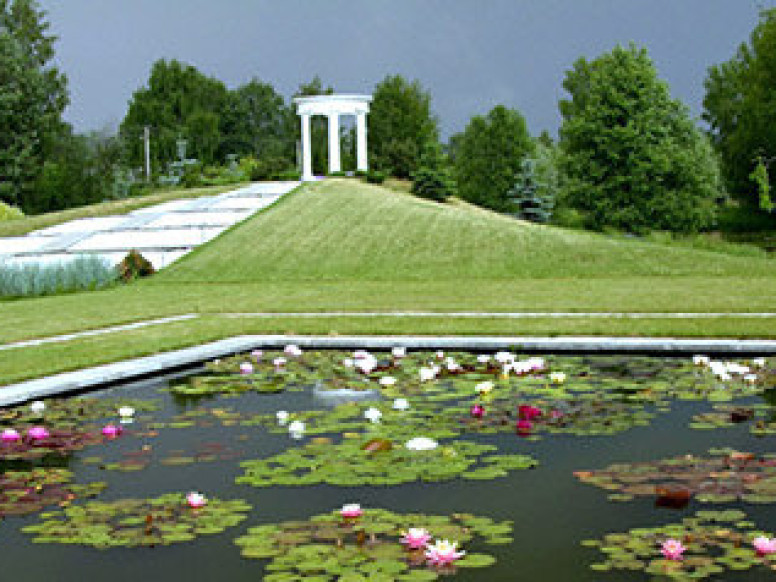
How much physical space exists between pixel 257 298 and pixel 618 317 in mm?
7379

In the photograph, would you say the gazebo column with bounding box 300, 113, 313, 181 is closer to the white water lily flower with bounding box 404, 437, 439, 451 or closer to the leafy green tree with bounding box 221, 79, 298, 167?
the leafy green tree with bounding box 221, 79, 298, 167

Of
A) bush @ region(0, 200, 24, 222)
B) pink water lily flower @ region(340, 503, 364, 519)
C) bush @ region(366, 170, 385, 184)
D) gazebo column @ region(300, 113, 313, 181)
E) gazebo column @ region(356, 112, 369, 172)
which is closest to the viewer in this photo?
pink water lily flower @ region(340, 503, 364, 519)

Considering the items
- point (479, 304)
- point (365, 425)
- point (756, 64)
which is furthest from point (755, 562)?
point (756, 64)

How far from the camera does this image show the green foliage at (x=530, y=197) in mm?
47344

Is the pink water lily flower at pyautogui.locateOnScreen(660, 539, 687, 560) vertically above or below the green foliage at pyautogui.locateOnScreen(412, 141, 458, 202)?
below

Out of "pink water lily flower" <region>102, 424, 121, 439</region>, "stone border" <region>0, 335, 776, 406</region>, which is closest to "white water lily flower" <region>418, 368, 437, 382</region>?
"stone border" <region>0, 335, 776, 406</region>

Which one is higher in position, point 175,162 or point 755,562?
point 175,162

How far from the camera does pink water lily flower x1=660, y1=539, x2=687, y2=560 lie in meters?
3.38

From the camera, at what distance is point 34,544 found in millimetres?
3885

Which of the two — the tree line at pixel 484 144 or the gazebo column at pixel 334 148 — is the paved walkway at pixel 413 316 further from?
the gazebo column at pixel 334 148

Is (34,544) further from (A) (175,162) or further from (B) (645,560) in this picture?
(A) (175,162)

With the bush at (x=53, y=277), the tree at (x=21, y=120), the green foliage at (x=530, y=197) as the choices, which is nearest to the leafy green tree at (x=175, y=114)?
the tree at (x=21, y=120)

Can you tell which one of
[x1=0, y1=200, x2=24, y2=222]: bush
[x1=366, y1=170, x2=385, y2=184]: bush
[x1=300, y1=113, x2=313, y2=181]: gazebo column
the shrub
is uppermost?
[x1=300, y1=113, x2=313, y2=181]: gazebo column

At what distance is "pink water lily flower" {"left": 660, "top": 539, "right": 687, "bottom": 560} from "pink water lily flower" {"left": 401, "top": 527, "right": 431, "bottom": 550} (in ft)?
3.04
